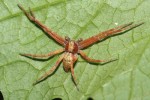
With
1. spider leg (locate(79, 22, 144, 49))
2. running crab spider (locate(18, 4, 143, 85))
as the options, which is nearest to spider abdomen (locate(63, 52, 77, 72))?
running crab spider (locate(18, 4, 143, 85))

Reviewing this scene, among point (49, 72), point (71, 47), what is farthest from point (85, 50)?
point (49, 72)

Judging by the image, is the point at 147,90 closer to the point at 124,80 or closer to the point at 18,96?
the point at 124,80

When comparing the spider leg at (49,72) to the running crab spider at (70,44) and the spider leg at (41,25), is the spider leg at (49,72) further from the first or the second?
the spider leg at (41,25)

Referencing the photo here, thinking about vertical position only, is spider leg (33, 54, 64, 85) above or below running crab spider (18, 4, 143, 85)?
below

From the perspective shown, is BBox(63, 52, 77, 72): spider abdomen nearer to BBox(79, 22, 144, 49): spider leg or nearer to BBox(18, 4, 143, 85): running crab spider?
BBox(18, 4, 143, 85): running crab spider

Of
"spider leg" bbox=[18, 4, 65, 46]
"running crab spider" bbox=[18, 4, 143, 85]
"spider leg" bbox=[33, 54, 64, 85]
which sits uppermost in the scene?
"spider leg" bbox=[18, 4, 65, 46]

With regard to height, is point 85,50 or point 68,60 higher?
point 85,50

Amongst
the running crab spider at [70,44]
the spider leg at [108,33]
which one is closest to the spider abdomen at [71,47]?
the running crab spider at [70,44]

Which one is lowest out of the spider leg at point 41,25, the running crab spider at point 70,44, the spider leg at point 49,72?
the spider leg at point 49,72

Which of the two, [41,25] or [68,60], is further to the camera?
[68,60]

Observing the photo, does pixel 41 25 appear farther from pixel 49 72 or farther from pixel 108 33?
pixel 108 33
